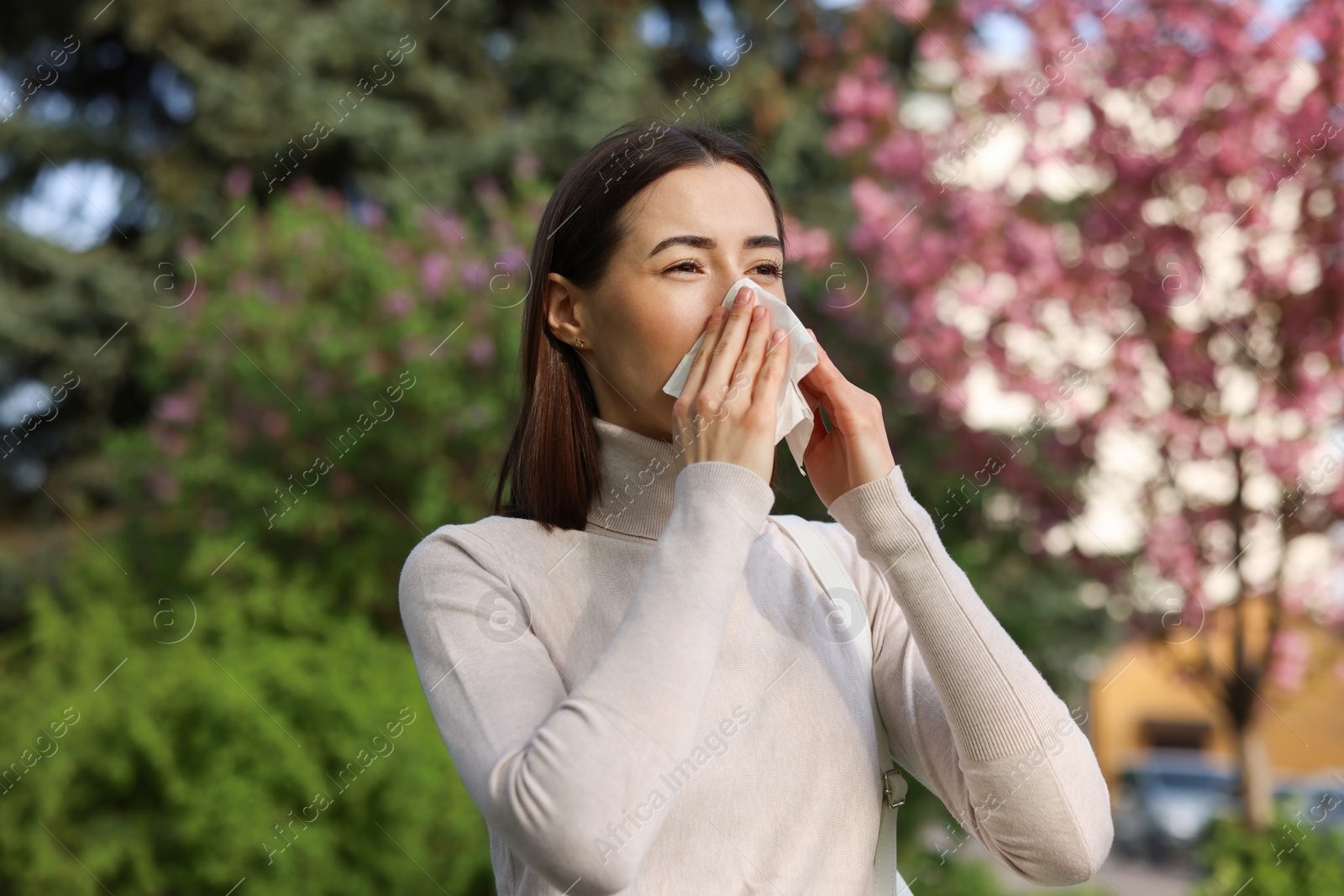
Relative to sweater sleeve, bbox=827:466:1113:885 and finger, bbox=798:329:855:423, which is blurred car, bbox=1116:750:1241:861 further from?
finger, bbox=798:329:855:423

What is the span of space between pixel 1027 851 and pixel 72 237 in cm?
1398

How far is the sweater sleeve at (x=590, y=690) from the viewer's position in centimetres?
124

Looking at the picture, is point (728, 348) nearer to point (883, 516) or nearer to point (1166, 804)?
point (883, 516)

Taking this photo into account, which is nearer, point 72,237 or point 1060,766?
point 1060,766

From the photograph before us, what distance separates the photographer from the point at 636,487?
1.69 metres

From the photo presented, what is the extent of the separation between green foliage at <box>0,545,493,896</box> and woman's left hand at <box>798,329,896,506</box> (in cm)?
412

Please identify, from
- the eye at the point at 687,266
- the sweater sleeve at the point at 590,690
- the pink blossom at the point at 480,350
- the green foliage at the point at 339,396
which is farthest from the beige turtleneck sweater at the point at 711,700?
the pink blossom at the point at 480,350

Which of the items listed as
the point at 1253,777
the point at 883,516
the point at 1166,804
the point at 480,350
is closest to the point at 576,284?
the point at 883,516

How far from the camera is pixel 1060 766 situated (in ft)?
4.78

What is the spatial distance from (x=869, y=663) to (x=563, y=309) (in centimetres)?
66

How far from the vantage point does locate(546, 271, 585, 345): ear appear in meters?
1.74

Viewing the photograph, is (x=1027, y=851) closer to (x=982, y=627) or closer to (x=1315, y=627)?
(x=982, y=627)

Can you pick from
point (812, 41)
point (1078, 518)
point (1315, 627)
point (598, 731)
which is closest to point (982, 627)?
point (598, 731)

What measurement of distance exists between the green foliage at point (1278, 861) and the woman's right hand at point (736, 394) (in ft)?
13.4
